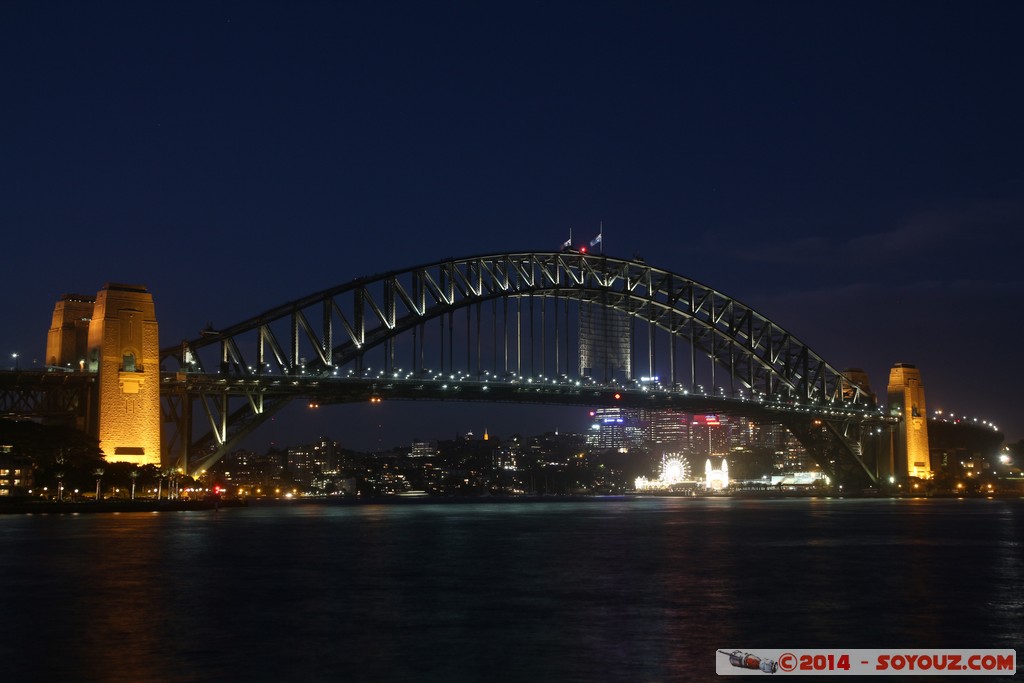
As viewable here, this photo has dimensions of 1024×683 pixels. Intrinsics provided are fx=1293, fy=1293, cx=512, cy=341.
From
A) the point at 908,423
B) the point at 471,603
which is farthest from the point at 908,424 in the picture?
the point at 471,603

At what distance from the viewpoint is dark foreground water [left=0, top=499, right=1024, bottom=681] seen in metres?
20.0

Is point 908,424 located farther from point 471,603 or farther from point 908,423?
point 471,603

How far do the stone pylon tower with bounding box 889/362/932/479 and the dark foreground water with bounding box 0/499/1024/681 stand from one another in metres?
75.9

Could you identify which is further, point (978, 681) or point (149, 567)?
point (149, 567)

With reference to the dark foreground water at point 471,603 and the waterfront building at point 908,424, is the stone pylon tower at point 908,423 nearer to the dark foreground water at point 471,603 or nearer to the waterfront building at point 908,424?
the waterfront building at point 908,424

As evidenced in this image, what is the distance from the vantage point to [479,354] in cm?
9175

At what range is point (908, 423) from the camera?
124812 mm

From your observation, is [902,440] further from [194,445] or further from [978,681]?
[978,681]

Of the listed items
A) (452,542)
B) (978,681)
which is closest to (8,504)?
(452,542)

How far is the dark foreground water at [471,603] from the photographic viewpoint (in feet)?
65.6

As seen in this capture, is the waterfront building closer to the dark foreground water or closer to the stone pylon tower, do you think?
the stone pylon tower

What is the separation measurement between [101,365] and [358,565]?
39484 millimetres

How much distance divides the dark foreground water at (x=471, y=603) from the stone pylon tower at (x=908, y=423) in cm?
7586

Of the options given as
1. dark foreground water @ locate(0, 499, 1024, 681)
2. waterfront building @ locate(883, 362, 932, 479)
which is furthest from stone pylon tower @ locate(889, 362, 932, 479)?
A: dark foreground water @ locate(0, 499, 1024, 681)
